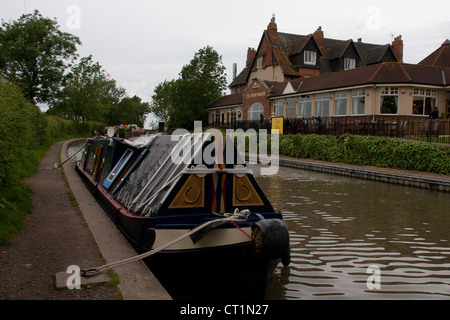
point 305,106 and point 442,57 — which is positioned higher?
point 442,57

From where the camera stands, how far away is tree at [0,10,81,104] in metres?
40.0

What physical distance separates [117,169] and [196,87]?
40.0 meters

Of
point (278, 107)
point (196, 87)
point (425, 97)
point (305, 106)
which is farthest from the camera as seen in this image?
point (196, 87)

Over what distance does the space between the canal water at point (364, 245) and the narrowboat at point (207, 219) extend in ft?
2.55

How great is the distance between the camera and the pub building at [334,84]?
82.0 ft

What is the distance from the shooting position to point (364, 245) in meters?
7.02

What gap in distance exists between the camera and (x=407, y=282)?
5406 mm

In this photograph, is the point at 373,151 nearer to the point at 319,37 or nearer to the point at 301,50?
the point at 301,50

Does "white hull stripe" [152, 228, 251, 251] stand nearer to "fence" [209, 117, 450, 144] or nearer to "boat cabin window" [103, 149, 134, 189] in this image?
"boat cabin window" [103, 149, 134, 189]

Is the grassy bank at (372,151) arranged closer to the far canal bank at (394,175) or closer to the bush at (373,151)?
the bush at (373,151)

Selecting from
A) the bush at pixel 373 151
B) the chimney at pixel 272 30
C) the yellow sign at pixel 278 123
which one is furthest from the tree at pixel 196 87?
the bush at pixel 373 151

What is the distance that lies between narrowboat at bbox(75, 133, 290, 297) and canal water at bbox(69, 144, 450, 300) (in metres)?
0.78

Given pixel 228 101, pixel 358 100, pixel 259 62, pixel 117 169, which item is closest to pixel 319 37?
pixel 259 62

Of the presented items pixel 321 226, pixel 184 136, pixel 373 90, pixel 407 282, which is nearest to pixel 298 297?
pixel 407 282
